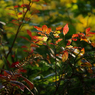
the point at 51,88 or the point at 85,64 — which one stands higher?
the point at 85,64

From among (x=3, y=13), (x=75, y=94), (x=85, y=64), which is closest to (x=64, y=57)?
(x=85, y=64)

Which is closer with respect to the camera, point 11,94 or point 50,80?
point 11,94

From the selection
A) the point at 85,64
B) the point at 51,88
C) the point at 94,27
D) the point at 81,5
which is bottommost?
the point at 94,27

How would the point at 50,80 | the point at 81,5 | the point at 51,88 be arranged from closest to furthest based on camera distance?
the point at 50,80 → the point at 51,88 → the point at 81,5

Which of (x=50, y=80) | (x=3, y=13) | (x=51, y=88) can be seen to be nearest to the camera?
(x=50, y=80)

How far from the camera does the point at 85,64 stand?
97 centimetres

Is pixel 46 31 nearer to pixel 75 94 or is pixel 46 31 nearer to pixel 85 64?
pixel 85 64

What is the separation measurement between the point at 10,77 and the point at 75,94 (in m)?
0.69

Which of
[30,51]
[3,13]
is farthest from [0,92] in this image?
[3,13]

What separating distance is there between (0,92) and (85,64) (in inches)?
21.9

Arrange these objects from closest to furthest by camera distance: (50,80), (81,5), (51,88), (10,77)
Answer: (10,77) → (50,80) → (51,88) → (81,5)

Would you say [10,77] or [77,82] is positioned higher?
[10,77]

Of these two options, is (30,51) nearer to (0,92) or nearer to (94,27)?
(0,92)

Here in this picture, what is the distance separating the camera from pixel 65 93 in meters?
1.21
